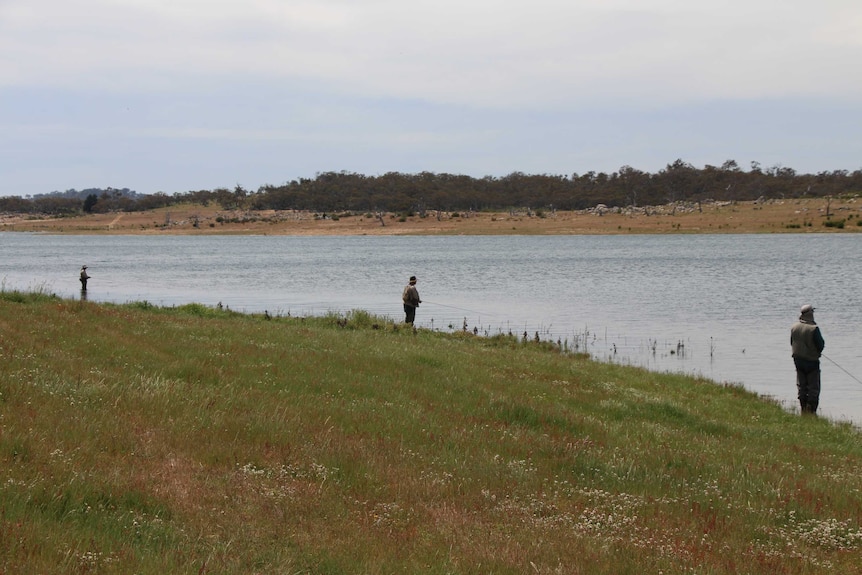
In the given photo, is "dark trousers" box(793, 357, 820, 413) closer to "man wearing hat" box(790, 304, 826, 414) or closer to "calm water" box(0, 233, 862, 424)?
"man wearing hat" box(790, 304, 826, 414)

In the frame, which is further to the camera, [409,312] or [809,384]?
[409,312]

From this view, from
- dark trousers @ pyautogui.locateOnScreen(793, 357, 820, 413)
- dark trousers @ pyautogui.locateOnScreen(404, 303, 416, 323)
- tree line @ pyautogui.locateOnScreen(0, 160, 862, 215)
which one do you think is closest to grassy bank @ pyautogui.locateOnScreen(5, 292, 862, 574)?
dark trousers @ pyautogui.locateOnScreen(793, 357, 820, 413)

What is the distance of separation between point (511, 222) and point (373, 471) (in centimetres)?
12100

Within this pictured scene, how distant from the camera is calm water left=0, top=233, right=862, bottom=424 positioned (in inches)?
1095

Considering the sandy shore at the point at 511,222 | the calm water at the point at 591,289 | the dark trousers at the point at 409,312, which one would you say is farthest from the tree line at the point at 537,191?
the dark trousers at the point at 409,312

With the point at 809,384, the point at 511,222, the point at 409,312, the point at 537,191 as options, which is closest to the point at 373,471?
the point at 809,384

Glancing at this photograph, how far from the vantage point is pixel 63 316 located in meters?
19.3

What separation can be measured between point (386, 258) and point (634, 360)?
54.5 meters

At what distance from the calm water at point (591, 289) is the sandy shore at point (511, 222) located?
14088 mm

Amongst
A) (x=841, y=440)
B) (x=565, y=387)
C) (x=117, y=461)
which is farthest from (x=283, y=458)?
(x=841, y=440)

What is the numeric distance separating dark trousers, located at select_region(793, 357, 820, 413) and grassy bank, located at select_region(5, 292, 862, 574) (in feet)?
3.59

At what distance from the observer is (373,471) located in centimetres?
934

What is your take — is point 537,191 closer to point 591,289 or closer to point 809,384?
point 591,289

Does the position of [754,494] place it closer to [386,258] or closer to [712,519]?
[712,519]
